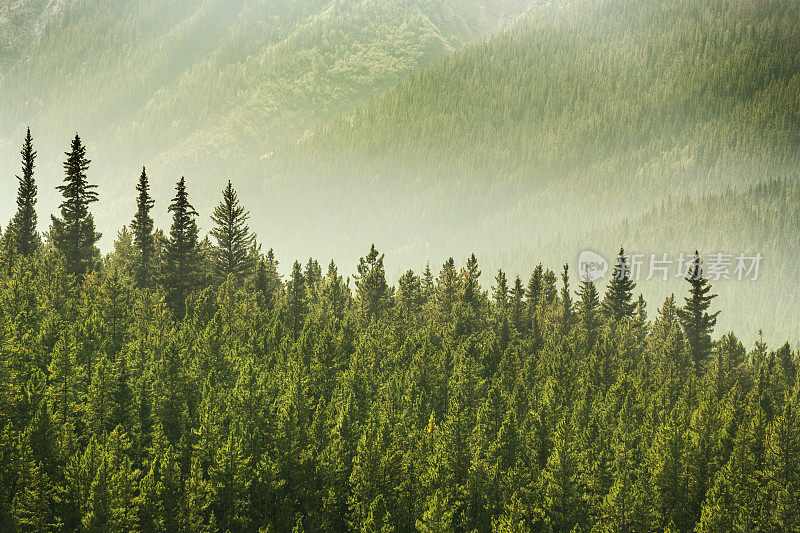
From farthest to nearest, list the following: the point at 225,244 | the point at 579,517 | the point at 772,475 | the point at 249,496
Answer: the point at 225,244 → the point at 772,475 → the point at 579,517 → the point at 249,496

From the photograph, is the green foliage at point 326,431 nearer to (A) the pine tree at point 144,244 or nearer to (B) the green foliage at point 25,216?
(A) the pine tree at point 144,244

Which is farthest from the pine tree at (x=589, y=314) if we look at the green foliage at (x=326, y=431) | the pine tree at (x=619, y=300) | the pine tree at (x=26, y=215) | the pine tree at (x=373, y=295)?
the pine tree at (x=26, y=215)

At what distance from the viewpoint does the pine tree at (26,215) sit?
8506cm

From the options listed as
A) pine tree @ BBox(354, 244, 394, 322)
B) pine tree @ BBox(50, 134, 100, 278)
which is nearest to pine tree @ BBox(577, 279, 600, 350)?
pine tree @ BBox(354, 244, 394, 322)

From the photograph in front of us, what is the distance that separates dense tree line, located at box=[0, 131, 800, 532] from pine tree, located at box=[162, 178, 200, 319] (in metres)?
0.21

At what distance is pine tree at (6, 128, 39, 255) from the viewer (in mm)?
85062

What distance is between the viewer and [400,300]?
110m

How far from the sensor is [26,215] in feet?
283

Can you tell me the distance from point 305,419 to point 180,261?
1227 inches

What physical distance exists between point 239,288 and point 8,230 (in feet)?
93.9

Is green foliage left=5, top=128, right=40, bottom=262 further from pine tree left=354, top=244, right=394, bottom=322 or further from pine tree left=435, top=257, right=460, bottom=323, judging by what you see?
pine tree left=435, top=257, right=460, bottom=323

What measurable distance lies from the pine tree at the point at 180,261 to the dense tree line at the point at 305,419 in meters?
0.21

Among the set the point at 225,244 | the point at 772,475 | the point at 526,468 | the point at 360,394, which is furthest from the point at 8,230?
the point at 772,475

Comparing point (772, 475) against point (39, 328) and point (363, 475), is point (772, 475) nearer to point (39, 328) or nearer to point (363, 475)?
point (363, 475)
